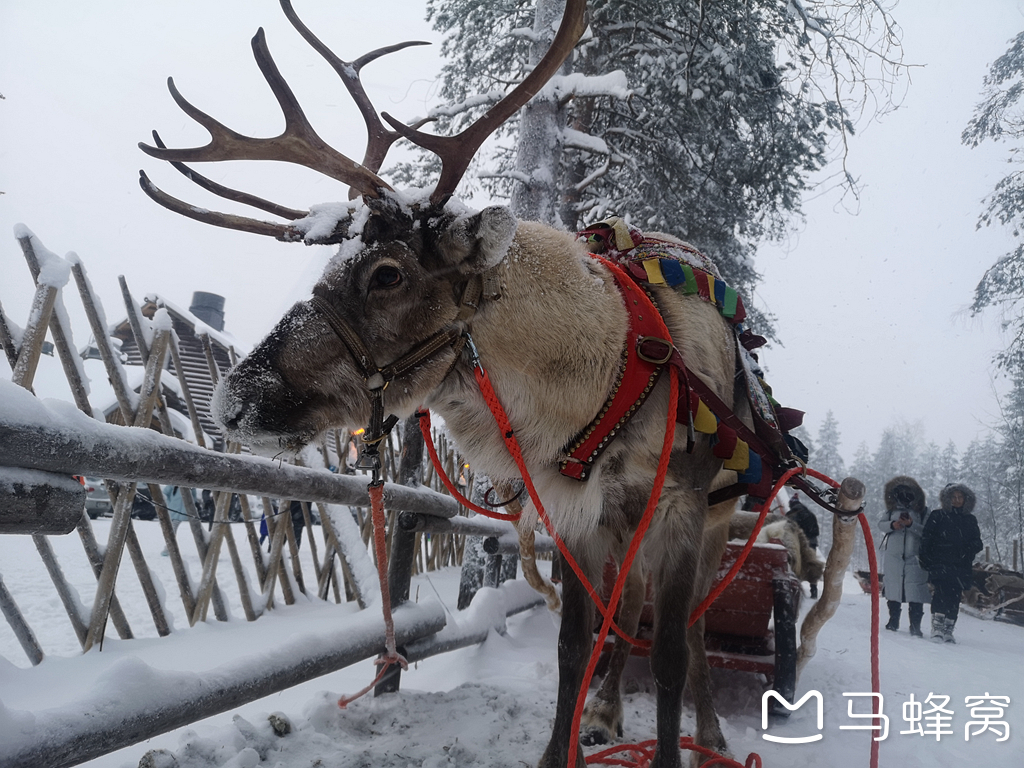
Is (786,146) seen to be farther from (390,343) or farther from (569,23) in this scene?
(390,343)

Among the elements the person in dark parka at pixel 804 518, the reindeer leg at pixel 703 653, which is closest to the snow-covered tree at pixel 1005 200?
the person in dark parka at pixel 804 518

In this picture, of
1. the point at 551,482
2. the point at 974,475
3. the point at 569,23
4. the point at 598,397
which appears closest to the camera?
the point at 569,23

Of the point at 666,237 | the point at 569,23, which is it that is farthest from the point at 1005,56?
the point at 569,23

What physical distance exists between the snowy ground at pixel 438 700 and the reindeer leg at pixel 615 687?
17cm

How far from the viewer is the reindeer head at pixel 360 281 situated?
1.65 metres

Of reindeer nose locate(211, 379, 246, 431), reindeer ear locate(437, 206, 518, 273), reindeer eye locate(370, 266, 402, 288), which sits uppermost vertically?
reindeer ear locate(437, 206, 518, 273)

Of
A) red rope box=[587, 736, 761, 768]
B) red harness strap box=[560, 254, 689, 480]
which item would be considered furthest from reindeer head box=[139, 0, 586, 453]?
red rope box=[587, 736, 761, 768]

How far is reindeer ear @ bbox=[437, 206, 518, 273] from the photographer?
1688 millimetres

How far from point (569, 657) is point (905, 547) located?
589 centimetres

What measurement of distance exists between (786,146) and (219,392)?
8.45m

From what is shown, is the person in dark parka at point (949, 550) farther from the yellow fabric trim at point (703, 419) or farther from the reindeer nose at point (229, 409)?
the reindeer nose at point (229, 409)

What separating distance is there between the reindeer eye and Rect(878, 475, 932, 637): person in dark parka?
20.9ft

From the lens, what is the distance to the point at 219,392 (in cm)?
162

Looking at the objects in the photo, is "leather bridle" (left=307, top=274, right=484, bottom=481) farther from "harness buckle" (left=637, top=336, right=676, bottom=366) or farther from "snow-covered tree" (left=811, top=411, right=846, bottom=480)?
"snow-covered tree" (left=811, top=411, right=846, bottom=480)
